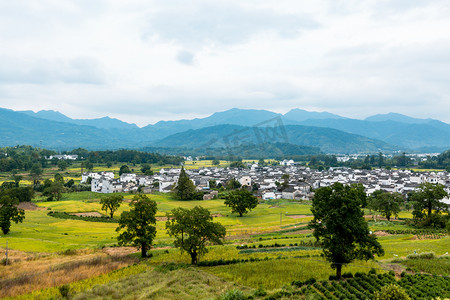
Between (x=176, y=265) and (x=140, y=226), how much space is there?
656 centimetres

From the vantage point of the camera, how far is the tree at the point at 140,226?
27.2 metres

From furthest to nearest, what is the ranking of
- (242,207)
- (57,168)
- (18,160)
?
(57,168) → (18,160) → (242,207)

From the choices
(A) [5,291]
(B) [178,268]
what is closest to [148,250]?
(B) [178,268]

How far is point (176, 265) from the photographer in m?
23.3

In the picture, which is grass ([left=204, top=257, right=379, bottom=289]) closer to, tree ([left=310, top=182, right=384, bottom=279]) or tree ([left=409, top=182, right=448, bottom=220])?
tree ([left=310, top=182, right=384, bottom=279])

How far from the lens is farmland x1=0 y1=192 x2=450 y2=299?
18.0m

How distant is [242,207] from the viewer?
5462 cm

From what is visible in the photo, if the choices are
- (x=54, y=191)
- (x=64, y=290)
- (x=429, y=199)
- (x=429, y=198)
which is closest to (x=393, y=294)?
(x=64, y=290)

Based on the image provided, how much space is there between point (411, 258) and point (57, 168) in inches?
5339

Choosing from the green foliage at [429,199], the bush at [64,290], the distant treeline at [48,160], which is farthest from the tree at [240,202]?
the distant treeline at [48,160]

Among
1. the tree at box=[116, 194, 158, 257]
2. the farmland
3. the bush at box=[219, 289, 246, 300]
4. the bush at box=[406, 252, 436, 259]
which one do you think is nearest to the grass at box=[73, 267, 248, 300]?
the farmland

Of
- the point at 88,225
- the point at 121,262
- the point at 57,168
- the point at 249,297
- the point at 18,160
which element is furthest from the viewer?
the point at 57,168

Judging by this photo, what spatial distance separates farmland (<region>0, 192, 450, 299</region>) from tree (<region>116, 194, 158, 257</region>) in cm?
152

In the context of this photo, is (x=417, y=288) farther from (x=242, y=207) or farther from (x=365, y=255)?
(x=242, y=207)
